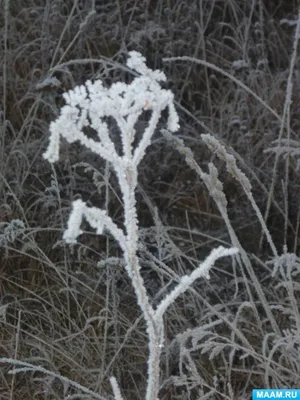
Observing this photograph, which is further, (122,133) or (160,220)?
(160,220)

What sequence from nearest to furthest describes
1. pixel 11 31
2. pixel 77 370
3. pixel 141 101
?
pixel 141 101 → pixel 77 370 → pixel 11 31

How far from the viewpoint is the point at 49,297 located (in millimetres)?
1522

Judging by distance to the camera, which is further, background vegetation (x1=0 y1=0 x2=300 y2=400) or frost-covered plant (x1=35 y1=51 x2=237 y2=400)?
background vegetation (x1=0 y1=0 x2=300 y2=400)

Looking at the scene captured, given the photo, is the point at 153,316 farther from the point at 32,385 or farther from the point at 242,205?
the point at 242,205

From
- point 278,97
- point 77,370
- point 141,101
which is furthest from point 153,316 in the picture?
point 278,97

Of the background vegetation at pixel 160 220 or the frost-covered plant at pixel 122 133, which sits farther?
the background vegetation at pixel 160 220

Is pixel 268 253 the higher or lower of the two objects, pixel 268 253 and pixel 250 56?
the lower

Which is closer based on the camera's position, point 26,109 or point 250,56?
point 26,109

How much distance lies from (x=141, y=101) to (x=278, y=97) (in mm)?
1370

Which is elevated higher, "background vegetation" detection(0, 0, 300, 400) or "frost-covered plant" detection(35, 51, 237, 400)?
"frost-covered plant" detection(35, 51, 237, 400)

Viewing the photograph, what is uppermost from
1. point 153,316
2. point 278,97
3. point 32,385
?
point 153,316

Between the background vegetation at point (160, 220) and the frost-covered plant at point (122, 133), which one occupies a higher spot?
the frost-covered plant at point (122, 133)

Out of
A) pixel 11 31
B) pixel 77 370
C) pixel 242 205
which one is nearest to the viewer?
pixel 77 370

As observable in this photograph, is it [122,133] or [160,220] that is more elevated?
[122,133]
